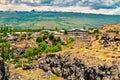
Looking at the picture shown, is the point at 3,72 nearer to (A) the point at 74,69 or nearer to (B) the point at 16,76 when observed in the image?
(B) the point at 16,76

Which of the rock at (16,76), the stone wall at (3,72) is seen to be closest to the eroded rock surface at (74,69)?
the rock at (16,76)

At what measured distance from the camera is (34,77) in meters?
140

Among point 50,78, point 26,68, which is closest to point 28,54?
point 26,68

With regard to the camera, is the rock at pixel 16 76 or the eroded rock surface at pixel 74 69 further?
the rock at pixel 16 76

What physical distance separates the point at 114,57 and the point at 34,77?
3045 centimetres

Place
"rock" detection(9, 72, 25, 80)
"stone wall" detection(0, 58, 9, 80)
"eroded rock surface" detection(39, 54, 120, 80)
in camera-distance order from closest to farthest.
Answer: "eroded rock surface" detection(39, 54, 120, 80) → "stone wall" detection(0, 58, 9, 80) → "rock" detection(9, 72, 25, 80)

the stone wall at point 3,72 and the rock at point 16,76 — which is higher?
the stone wall at point 3,72

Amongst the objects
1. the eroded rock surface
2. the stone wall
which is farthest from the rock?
the eroded rock surface

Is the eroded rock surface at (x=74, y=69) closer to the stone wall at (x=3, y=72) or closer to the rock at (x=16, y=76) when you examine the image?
the rock at (x=16, y=76)

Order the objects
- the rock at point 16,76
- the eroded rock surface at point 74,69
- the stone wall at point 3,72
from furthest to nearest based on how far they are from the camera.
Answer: the rock at point 16,76 → the stone wall at point 3,72 → the eroded rock surface at point 74,69

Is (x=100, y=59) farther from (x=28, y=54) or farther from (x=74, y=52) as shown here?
(x=28, y=54)

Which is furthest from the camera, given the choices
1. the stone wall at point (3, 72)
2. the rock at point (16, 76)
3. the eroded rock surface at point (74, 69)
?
the rock at point (16, 76)

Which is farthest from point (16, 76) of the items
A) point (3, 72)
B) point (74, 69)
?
point (74, 69)

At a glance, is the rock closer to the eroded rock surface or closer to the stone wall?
the stone wall
